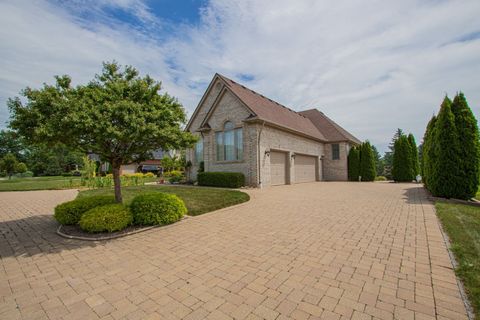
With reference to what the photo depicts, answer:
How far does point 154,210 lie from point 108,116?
2.66 metres

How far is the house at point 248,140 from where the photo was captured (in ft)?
49.9

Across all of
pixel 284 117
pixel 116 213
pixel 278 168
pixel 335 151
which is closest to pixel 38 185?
pixel 116 213

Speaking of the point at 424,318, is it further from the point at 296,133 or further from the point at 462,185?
the point at 296,133

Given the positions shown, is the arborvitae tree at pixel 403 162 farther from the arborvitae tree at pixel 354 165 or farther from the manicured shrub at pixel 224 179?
the manicured shrub at pixel 224 179

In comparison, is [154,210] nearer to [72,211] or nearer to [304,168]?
[72,211]

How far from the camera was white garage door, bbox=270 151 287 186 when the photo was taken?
54.9 feet

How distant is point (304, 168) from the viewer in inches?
824

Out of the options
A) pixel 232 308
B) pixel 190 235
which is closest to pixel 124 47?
pixel 190 235

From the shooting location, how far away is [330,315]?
2426 millimetres

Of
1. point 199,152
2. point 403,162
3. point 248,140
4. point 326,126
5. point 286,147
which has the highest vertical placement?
point 326,126

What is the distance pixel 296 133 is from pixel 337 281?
1668 cm

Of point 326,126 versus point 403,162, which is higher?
point 326,126

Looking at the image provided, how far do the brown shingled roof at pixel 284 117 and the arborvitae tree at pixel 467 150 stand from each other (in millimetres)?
9601

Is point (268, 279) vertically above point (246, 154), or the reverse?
point (246, 154)
